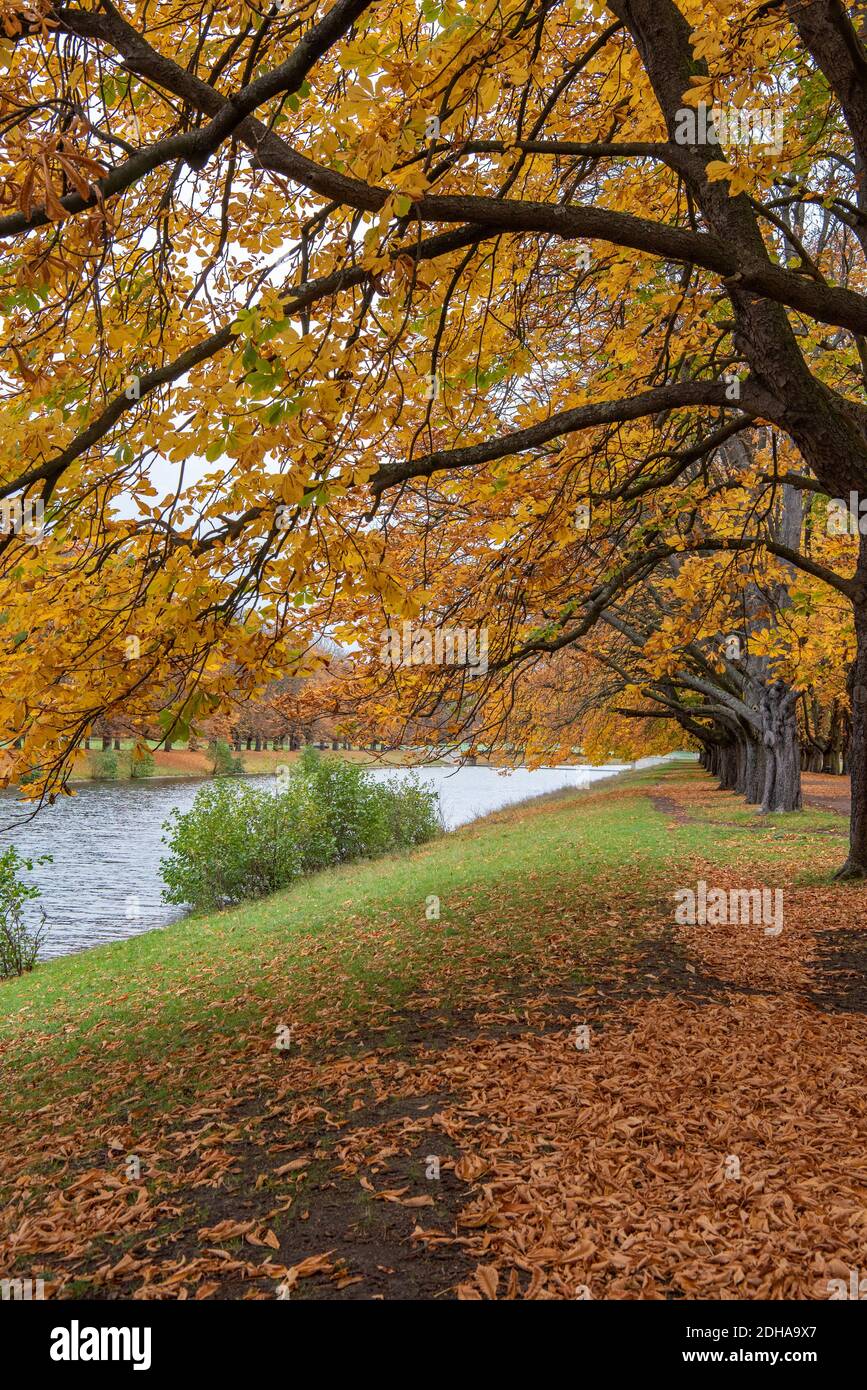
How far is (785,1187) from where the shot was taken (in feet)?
11.1

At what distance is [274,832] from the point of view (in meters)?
17.0

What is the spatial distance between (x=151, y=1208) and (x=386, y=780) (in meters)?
19.4

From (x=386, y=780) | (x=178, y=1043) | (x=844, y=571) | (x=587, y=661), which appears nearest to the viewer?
(x=178, y=1043)

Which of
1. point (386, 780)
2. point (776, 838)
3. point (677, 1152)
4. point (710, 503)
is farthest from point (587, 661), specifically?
point (677, 1152)

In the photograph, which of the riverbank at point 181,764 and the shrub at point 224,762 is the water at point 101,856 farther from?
the shrub at point 224,762

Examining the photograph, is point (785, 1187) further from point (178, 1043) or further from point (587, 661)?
point (587, 661)

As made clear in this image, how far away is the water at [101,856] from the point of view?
14.8m

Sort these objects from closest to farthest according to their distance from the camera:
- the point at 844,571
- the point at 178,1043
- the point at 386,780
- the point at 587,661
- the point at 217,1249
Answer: the point at 217,1249, the point at 178,1043, the point at 844,571, the point at 587,661, the point at 386,780
